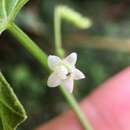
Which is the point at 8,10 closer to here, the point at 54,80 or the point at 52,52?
the point at 54,80

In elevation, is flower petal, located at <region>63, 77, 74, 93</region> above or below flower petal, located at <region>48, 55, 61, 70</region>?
below

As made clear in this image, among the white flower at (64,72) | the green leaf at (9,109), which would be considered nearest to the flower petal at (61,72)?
the white flower at (64,72)

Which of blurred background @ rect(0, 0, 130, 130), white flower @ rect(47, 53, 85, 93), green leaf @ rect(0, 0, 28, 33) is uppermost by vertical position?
green leaf @ rect(0, 0, 28, 33)

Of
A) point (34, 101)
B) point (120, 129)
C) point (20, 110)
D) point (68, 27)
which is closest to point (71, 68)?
point (20, 110)

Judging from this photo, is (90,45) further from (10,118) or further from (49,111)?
(10,118)

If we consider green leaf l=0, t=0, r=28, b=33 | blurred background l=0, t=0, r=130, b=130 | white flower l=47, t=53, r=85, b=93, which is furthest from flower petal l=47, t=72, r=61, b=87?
blurred background l=0, t=0, r=130, b=130

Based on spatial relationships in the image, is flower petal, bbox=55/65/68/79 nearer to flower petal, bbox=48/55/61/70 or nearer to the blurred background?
flower petal, bbox=48/55/61/70
